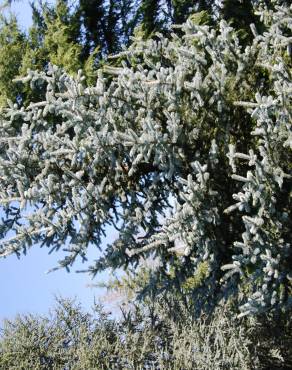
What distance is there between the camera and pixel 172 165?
5715mm

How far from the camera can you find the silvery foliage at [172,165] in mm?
5629

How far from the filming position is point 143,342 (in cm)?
902

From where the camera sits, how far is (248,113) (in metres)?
6.40

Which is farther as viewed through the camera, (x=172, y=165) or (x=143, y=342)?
(x=143, y=342)

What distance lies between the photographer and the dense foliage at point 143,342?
870 cm

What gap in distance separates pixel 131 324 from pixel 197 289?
2.61 metres

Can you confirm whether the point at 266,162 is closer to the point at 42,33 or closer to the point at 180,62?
the point at 180,62

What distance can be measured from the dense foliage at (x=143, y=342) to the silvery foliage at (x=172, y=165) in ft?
6.68

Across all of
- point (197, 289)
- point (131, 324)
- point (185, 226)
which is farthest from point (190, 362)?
point (185, 226)

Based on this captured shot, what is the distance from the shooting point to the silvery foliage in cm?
563

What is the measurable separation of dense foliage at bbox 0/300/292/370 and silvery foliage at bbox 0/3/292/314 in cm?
203

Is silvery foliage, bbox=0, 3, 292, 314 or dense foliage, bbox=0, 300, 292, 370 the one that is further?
dense foliage, bbox=0, 300, 292, 370

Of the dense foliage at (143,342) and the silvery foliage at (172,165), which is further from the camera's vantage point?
the dense foliage at (143,342)

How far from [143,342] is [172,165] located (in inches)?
165
